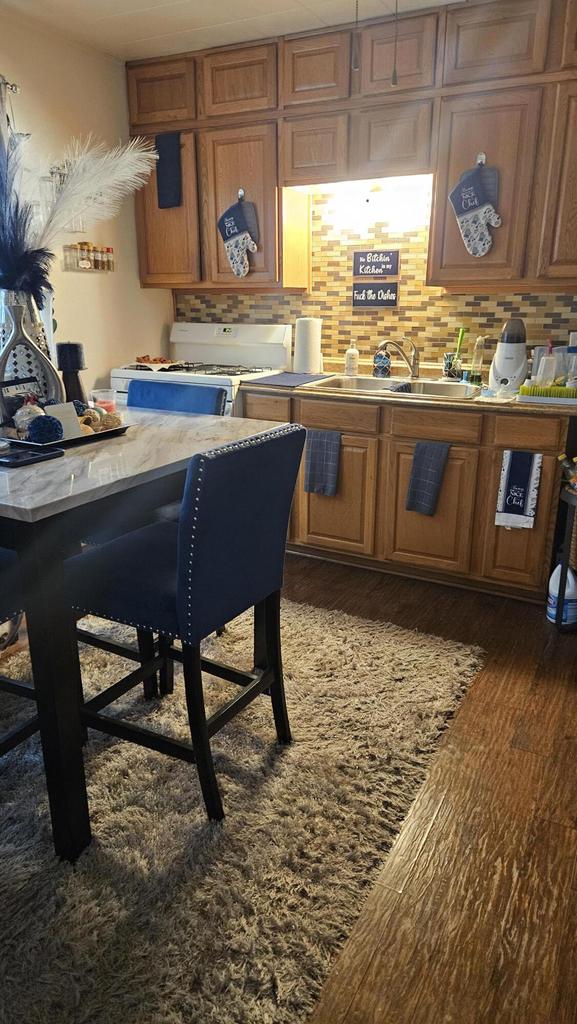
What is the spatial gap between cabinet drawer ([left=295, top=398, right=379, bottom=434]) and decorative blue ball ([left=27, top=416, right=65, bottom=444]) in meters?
1.65

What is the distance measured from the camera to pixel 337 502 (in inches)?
130

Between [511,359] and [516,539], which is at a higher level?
[511,359]

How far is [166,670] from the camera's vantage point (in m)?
2.24

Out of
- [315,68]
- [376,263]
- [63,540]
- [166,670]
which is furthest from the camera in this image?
[376,263]

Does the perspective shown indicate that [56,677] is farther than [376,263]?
No

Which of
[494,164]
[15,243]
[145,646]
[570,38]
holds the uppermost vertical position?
[570,38]

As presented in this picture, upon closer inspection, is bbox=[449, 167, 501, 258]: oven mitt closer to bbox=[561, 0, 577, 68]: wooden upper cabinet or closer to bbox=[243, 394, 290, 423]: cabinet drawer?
bbox=[561, 0, 577, 68]: wooden upper cabinet

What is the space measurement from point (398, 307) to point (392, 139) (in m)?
0.78

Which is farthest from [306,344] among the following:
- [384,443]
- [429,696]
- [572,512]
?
[429,696]

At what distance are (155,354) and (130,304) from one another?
35 cm

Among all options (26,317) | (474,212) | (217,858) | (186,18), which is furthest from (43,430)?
(186,18)

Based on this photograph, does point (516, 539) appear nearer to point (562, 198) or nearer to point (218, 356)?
point (562, 198)

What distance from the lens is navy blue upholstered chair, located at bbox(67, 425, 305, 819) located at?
1538mm

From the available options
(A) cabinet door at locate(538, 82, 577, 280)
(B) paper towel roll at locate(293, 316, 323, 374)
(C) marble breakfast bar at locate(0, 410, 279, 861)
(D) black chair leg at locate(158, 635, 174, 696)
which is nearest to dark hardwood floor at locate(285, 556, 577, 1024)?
(C) marble breakfast bar at locate(0, 410, 279, 861)
